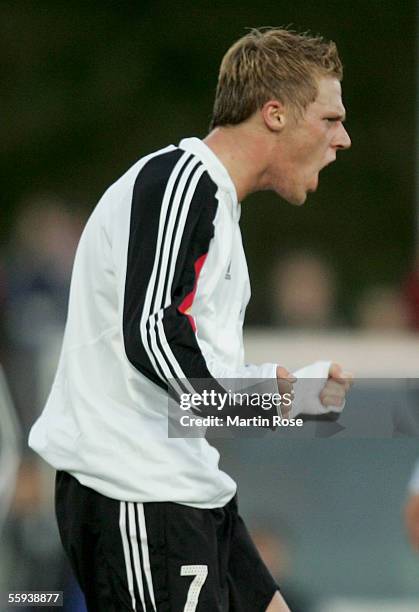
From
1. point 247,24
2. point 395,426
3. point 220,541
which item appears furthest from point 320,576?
point 247,24

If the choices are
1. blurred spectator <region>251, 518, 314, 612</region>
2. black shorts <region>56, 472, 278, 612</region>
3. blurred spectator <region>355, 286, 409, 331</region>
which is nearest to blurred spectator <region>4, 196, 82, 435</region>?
blurred spectator <region>251, 518, 314, 612</region>

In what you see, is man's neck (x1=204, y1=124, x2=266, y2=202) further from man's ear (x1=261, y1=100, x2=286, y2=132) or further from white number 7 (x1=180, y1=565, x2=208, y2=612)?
white number 7 (x1=180, y1=565, x2=208, y2=612)

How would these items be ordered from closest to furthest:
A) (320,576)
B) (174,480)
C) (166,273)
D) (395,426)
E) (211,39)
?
(166,273)
(174,480)
(395,426)
(320,576)
(211,39)

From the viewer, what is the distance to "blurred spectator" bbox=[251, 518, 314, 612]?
4.24m

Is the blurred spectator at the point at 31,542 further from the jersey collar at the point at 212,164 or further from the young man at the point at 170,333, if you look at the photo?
the jersey collar at the point at 212,164

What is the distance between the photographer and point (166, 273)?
2.52 meters

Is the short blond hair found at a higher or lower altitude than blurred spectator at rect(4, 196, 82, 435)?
higher

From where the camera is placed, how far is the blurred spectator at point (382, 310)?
5289 millimetres

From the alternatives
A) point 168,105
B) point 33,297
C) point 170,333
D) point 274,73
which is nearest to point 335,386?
point 170,333

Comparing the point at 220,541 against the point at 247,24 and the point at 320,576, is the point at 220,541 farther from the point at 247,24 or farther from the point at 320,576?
the point at 247,24

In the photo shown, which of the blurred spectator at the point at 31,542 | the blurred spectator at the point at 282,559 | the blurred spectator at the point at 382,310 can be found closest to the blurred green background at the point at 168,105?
the blurred spectator at the point at 382,310

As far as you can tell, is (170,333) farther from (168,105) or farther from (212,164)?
(168,105)

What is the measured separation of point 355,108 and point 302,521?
2.58 metres

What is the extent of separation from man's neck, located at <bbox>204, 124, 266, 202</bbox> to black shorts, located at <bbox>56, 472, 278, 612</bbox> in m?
0.70
